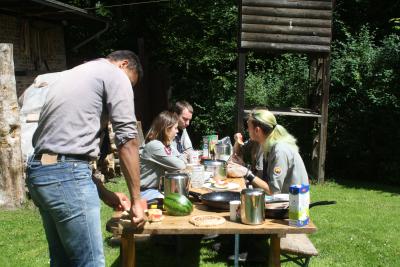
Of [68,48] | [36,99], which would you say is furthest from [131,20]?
[36,99]

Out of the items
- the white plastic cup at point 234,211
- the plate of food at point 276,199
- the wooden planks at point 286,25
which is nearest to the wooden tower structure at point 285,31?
the wooden planks at point 286,25

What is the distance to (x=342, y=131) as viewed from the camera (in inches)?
387

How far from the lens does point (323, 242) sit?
5418mm

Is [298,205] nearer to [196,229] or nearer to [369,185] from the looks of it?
[196,229]

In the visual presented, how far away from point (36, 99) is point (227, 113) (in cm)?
435

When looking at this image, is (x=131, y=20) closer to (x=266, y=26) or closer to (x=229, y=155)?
(x=266, y=26)

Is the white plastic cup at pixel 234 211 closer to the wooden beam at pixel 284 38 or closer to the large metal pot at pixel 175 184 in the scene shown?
the large metal pot at pixel 175 184

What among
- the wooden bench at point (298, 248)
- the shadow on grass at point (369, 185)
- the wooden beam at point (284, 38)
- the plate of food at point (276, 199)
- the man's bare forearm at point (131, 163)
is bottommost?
the shadow on grass at point (369, 185)

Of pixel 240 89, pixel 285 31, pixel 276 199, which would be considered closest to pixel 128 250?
pixel 276 199

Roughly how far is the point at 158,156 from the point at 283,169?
120 centimetres

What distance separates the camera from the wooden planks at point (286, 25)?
Answer: 848 cm

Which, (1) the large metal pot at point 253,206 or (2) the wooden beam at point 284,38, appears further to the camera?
(2) the wooden beam at point 284,38

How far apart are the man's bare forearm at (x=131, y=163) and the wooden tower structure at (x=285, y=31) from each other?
596 cm

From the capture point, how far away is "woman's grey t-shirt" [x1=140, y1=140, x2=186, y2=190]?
4.57 m
